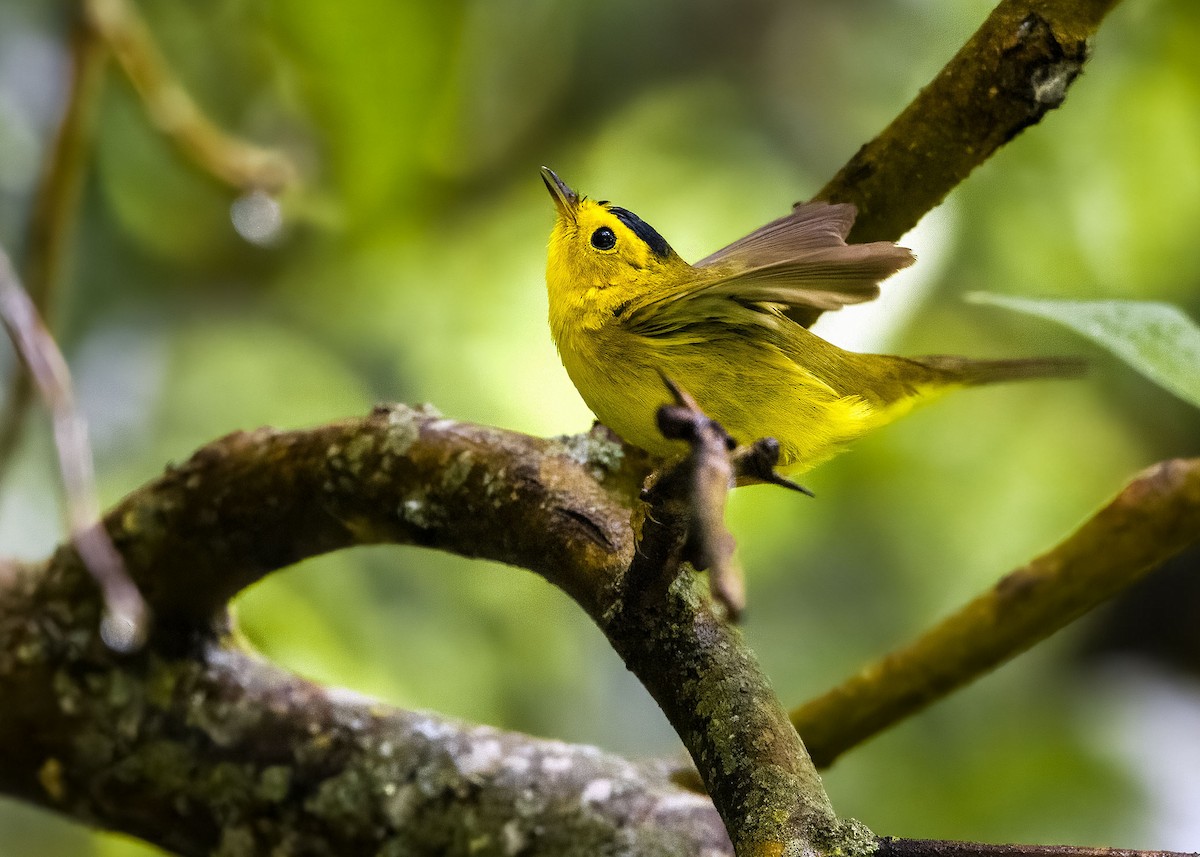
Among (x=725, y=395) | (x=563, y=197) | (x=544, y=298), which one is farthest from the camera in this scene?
(x=544, y=298)

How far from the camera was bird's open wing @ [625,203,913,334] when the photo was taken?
93cm

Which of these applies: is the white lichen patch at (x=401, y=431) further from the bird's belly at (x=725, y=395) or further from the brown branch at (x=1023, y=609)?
the brown branch at (x=1023, y=609)

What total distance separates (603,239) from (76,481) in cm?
74

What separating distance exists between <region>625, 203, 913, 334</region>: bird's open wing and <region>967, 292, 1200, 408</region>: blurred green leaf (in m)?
0.15

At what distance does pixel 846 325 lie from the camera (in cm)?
245

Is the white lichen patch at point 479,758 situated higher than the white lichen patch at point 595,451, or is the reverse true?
the white lichen patch at point 595,451

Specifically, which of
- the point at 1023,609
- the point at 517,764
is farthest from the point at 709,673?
the point at 1023,609

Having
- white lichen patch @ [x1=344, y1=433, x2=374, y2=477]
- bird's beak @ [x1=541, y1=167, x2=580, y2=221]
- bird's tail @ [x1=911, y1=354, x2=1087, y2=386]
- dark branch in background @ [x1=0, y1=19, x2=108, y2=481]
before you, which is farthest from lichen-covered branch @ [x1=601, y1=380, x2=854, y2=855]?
dark branch in background @ [x1=0, y1=19, x2=108, y2=481]

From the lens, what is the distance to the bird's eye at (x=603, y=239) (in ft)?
5.19

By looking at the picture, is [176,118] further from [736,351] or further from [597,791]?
[597,791]

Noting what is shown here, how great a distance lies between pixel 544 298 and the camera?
9.34 feet

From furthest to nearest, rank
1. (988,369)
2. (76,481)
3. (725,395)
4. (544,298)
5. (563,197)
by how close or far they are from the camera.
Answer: (544,298) < (563,197) < (988,369) < (725,395) < (76,481)

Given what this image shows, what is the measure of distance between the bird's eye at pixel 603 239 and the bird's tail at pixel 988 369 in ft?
1.41

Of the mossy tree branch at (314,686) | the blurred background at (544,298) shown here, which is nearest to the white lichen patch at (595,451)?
the mossy tree branch at (314,686)
